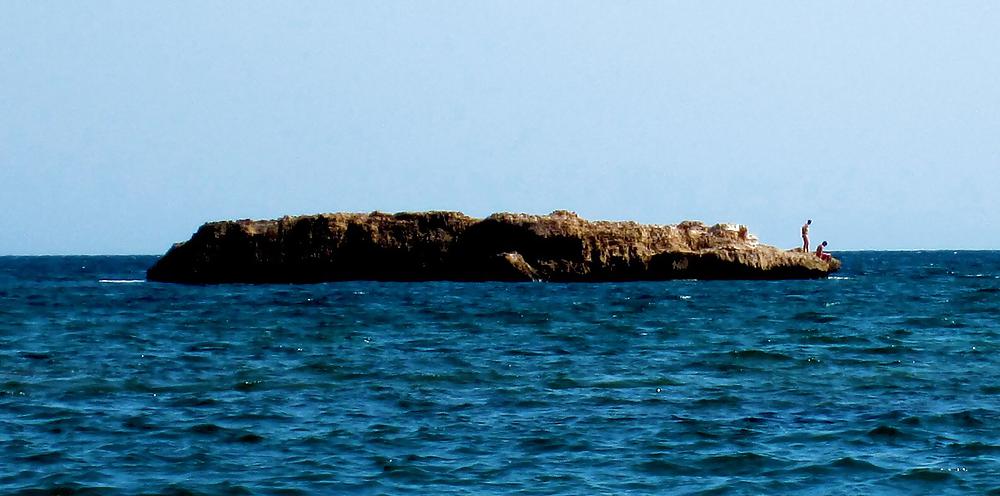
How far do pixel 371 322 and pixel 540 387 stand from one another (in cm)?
1434

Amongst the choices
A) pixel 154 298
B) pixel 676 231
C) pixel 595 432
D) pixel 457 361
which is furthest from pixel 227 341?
pixel 676 231

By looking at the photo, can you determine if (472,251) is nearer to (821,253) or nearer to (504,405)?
(821,253)

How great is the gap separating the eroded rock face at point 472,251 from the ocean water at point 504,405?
81.9 feet

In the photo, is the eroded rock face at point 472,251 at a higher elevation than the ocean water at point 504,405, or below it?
higher

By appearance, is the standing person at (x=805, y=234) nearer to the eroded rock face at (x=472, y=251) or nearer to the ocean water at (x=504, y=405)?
the eroded rock face at (x=472, y=251)

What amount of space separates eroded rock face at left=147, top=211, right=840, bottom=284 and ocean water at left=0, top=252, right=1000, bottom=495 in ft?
81.9

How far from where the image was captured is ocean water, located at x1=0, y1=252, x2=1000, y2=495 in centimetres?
1227

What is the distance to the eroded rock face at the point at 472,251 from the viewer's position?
58469 millimetres

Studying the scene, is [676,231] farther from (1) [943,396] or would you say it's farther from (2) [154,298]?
(1) [943,396]

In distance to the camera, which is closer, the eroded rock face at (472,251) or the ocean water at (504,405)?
the ocean water at (504,405)

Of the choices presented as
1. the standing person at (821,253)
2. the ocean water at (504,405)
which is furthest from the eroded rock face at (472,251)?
the ocean water at (504,405)

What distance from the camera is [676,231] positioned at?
60062 mm

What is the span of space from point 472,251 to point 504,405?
145 feet

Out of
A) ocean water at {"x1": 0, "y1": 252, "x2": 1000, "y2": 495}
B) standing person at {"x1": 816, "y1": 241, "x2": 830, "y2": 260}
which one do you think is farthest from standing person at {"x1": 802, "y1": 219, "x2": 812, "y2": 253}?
ocean water at {"x1": 0, "y1": 252, "x2": 1000, "y2": 495}
